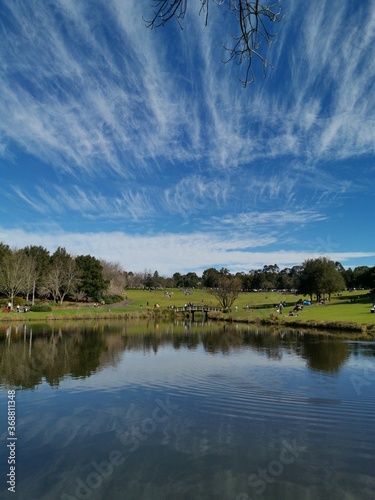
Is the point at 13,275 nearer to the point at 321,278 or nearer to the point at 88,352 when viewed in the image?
the point at 88,352

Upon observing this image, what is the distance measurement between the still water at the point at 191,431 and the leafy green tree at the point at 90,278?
6405 cm

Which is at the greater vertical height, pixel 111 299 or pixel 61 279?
pixel 61 279

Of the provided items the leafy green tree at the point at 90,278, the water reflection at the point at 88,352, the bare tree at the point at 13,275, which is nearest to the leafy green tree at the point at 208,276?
the leafy green tree at the point at 90,278

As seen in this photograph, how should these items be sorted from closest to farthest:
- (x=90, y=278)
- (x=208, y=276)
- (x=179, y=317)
A: 1. (x=179, y=317)
2. (x=90, y=278)
3. (x=208, y=276)

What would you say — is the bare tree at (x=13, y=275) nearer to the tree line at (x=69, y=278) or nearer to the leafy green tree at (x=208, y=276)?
the tree line at (x=69, y=278)

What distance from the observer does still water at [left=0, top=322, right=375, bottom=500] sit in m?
7.27

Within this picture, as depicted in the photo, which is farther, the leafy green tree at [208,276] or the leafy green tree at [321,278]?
the leafy green tree at [208,276]

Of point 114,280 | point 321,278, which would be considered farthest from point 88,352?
point 114,280

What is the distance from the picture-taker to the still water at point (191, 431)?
23.9 ft

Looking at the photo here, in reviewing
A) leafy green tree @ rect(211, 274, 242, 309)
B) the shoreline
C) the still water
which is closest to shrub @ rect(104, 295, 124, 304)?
the shoreline

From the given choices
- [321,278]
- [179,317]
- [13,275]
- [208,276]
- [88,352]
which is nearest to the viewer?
[88,352]

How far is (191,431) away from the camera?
396 inches

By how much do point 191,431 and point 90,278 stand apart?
77217 millimetres

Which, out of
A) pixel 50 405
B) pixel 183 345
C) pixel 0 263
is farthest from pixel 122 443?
pixel 0 263
